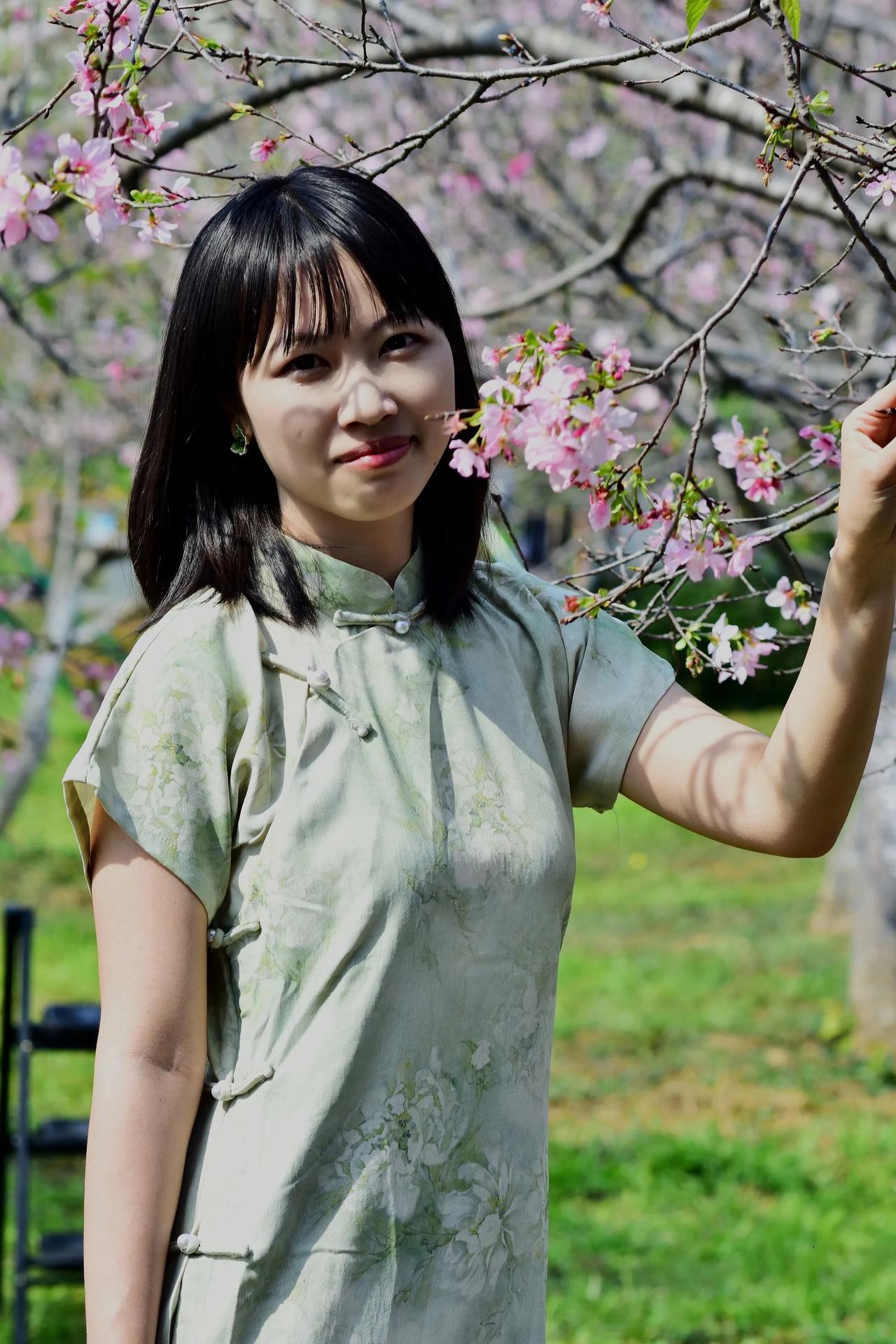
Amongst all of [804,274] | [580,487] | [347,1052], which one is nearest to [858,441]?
[580,487]

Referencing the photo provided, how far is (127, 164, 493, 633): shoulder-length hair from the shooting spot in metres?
1.36

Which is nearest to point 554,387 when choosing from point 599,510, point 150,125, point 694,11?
point 599,510

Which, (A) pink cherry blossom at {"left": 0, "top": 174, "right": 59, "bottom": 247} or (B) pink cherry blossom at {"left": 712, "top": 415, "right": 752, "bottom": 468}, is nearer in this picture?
(A) pink cherry blossom at {"left": 0, "top": 174, "right": 59, "bottom": 247}

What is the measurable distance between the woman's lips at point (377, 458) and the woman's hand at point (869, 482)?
375 millimetres

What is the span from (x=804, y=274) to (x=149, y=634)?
4.19m

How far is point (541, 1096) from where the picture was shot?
1.40m

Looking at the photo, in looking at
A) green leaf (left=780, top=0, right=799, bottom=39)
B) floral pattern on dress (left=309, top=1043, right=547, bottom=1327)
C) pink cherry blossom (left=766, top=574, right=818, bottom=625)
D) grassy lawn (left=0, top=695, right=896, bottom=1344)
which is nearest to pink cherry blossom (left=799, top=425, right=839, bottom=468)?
pink cherry blossom (left=766, top=574, right=818, bottom=625)

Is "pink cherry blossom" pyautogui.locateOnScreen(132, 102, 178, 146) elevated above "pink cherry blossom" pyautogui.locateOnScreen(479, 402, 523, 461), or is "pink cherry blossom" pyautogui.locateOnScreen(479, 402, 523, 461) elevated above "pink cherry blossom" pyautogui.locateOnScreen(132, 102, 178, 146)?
"pink cherry blossom" pyautogui.locateOnScreen(132, 102, 178, 146)

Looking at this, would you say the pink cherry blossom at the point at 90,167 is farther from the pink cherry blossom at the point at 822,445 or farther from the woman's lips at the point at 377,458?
the pink cherry blossom at the point at 822,445

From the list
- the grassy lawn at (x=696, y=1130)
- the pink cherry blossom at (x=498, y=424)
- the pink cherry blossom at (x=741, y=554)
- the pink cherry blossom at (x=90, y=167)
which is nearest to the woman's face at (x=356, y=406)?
the pink cherry blossom at (x=498, y=424)

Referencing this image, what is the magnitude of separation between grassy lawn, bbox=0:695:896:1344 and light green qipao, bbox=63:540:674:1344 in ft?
7.59

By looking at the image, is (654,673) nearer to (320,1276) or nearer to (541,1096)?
(541,1096)

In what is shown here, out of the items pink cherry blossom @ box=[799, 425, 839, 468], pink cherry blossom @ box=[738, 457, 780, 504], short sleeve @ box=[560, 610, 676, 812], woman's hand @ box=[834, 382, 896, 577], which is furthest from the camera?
pink cherry blossom @ box=[799, 425, 839, 468]

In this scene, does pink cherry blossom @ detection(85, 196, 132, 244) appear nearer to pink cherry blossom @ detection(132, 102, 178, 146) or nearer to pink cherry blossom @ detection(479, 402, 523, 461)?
pink cherry blossom @ detection(132, 102, 178, 146)
